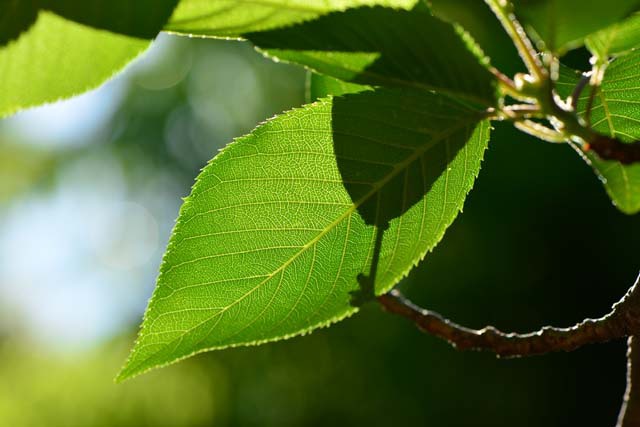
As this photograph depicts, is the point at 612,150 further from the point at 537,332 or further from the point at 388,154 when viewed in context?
the point at 537,332

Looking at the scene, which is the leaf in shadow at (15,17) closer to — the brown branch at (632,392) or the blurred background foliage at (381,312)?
the brown branch at (632,392)

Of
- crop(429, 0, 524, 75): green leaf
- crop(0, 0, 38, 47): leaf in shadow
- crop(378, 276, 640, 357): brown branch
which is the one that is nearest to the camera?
crop(0, 0, 38, 47): leaf in shadow

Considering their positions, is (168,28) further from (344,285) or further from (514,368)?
(514,368)

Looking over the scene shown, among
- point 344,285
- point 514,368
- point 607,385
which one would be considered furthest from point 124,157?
point 344,285

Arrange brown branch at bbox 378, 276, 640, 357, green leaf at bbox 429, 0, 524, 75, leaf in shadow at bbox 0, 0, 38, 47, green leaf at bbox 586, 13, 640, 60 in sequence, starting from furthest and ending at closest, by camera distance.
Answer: green leaf at bbox 429, 0, 524, 75 → brown branch at bbox 378, 276, 640, 357 → green leaf at bbox 586, 13, 640, 60 → leaf in shadow at bbox 0, 0, 38, 47

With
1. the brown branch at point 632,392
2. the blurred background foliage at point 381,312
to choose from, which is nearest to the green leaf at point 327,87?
the brown branch at point 632,392

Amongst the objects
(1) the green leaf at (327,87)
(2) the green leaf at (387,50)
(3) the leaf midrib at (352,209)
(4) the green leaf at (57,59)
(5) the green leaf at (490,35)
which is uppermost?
(5) the green leaf at (490,35)

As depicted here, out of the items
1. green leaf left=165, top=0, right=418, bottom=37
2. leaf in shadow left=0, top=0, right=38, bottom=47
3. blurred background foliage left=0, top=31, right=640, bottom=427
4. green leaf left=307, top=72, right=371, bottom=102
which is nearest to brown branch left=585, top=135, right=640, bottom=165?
green leaf left=165, top=0, right=418, bottom=37

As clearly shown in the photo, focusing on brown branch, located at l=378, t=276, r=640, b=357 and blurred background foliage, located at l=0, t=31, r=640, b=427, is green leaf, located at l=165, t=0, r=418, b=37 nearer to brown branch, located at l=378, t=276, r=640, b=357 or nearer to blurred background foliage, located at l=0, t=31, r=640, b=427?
brown branch, located at l=378, t=276, r=640, b=357
